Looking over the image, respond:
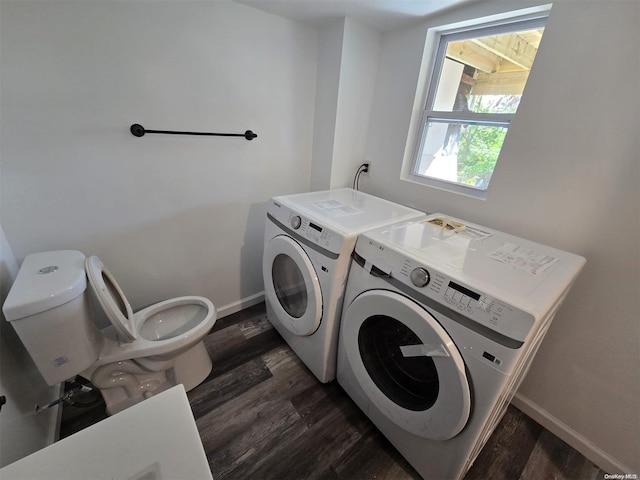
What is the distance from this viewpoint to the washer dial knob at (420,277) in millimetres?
843

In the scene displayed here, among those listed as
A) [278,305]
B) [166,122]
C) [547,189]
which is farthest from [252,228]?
[547,189]

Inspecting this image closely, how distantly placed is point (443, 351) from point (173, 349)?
3.70 feet

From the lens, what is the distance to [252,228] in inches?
71.3

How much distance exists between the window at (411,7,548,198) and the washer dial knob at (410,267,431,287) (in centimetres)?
81

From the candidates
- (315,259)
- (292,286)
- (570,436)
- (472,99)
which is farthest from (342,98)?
(570,436)

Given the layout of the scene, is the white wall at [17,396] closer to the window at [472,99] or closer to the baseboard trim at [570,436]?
the window at [472,99]

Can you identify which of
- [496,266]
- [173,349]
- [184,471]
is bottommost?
[173,349]

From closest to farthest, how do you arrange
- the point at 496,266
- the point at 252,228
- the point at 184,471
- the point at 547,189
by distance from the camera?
the point at 184,471 → the point at 496,266 → the point at 547,189 → the point at 252,228

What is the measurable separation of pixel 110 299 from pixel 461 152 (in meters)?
1.83

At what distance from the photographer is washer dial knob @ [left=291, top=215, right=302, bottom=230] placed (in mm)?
1258

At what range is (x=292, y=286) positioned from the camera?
1.45m

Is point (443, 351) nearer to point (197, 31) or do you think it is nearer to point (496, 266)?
point (496, 266)

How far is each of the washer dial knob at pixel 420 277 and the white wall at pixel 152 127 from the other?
3.94 feet

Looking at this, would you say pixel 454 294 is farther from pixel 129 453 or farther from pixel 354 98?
pixel 354 98
